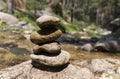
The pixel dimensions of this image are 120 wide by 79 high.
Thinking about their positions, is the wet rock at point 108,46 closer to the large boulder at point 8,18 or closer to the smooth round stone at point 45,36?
the smooth round stone at point 45,36

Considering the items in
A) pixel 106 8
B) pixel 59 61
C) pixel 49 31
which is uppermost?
pixel 49 31

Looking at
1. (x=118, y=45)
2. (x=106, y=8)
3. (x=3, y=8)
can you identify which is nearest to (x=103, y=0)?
(x=106, y=8)

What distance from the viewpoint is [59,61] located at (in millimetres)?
14820

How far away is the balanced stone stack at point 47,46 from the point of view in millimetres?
14688

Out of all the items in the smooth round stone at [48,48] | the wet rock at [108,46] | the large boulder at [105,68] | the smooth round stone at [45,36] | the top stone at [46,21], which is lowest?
the wet rock at [108,46]

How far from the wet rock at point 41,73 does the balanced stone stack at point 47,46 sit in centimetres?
39

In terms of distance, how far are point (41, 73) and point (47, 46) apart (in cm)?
150

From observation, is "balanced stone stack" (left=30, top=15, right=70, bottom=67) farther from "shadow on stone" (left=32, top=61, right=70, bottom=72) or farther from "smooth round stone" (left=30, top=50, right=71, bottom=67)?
"shadow on stone" (left=32, top=61, right=70, bottom=72)

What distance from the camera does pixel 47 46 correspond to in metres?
15.0

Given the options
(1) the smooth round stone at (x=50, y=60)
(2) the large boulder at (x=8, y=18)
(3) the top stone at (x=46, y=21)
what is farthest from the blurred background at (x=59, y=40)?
(3) the top stone at (x=46, y=21)

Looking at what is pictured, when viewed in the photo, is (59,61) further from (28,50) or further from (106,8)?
(106,8)

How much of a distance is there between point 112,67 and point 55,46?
4.78 metres

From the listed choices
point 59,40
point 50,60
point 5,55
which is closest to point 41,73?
point 50,60

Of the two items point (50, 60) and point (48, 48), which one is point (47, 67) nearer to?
point (50, 60)
